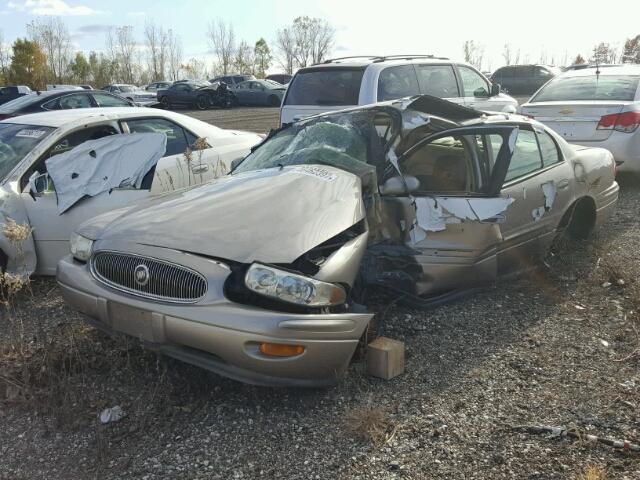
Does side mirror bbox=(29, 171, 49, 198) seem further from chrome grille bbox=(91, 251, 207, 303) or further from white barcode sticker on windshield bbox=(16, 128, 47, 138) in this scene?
chrome grille bbox=(91, 251, 207, 303)

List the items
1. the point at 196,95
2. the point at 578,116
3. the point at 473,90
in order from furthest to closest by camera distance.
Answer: the point at 196,95 < the point at 473,90 < the point at 578,116

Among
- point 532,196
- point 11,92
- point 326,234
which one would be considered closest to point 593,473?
point 326,234

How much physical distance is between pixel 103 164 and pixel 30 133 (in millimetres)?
794

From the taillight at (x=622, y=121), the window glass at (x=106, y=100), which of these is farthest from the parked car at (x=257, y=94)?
the taillight at (x=622, y=121)

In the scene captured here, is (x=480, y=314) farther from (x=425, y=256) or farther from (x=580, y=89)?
(x=580, y=89)

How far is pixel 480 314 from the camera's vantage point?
13.9 feet

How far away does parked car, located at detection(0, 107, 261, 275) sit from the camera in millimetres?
4820

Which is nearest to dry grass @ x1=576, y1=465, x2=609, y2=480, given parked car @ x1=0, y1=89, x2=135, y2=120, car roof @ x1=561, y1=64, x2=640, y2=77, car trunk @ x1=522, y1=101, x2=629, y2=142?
car trunk @ x1=522, y1=101, x2=629, y2=142

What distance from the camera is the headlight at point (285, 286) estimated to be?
2957 millimetres

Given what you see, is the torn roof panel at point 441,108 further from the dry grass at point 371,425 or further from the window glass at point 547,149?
the dry grass at point 371,425

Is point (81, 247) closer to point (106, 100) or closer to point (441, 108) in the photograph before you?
point (441, 108)

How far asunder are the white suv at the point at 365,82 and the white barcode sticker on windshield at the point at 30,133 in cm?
307

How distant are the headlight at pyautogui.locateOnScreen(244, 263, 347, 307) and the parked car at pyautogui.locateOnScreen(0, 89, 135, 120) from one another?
→ 342 inches

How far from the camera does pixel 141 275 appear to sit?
314cm
